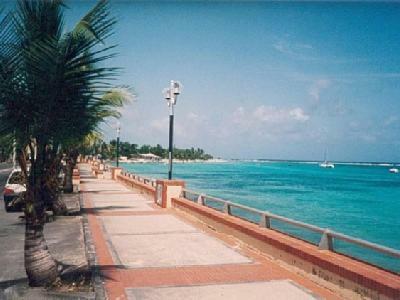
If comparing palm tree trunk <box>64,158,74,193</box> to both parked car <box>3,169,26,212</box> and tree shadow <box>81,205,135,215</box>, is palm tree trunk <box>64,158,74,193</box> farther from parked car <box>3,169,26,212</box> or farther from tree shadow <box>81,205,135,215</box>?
parked car <box>3,169,26,212</box>

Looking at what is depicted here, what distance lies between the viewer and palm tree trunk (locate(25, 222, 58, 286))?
22.3 ft

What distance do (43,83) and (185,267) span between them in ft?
14.8

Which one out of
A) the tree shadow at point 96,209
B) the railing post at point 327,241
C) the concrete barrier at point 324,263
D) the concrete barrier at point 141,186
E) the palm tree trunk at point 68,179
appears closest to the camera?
the concrete barrier at point 324,263

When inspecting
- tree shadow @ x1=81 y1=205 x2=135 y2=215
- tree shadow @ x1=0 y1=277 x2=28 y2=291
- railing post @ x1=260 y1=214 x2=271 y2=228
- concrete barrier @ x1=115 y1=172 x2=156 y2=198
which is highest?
railing post @ x1=260 y1=214 x2=271 y2=228

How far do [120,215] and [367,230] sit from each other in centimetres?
2922

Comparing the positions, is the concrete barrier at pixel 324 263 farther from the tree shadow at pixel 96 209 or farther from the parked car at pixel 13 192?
the parked car at pixel 13 192

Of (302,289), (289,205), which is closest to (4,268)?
(302,289)

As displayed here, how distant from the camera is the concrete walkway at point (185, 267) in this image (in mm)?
6926

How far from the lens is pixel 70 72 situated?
20.2 ft

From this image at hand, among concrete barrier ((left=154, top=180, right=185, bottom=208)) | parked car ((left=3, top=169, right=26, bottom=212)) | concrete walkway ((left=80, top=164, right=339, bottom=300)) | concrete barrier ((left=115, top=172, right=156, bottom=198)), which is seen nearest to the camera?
concrete walkway ((left=80, top=164, right=339, bottom=300))

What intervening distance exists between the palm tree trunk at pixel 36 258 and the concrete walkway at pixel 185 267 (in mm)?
1029

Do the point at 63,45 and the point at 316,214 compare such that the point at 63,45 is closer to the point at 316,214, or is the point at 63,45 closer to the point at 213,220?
the point at 213,220

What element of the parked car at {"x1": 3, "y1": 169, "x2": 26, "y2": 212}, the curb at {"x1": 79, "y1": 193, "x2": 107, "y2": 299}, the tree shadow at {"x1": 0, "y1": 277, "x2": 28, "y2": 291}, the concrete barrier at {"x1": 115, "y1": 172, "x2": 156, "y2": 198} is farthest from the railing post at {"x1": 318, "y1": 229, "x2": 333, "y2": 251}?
the concrete barrier at {"x1": 115, "y1": 172, "x2": 156, "y2": 198}

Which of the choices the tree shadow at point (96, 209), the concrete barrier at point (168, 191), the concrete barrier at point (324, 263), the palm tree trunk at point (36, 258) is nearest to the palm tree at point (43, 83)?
the palm tree trunk at point (36, 258)
